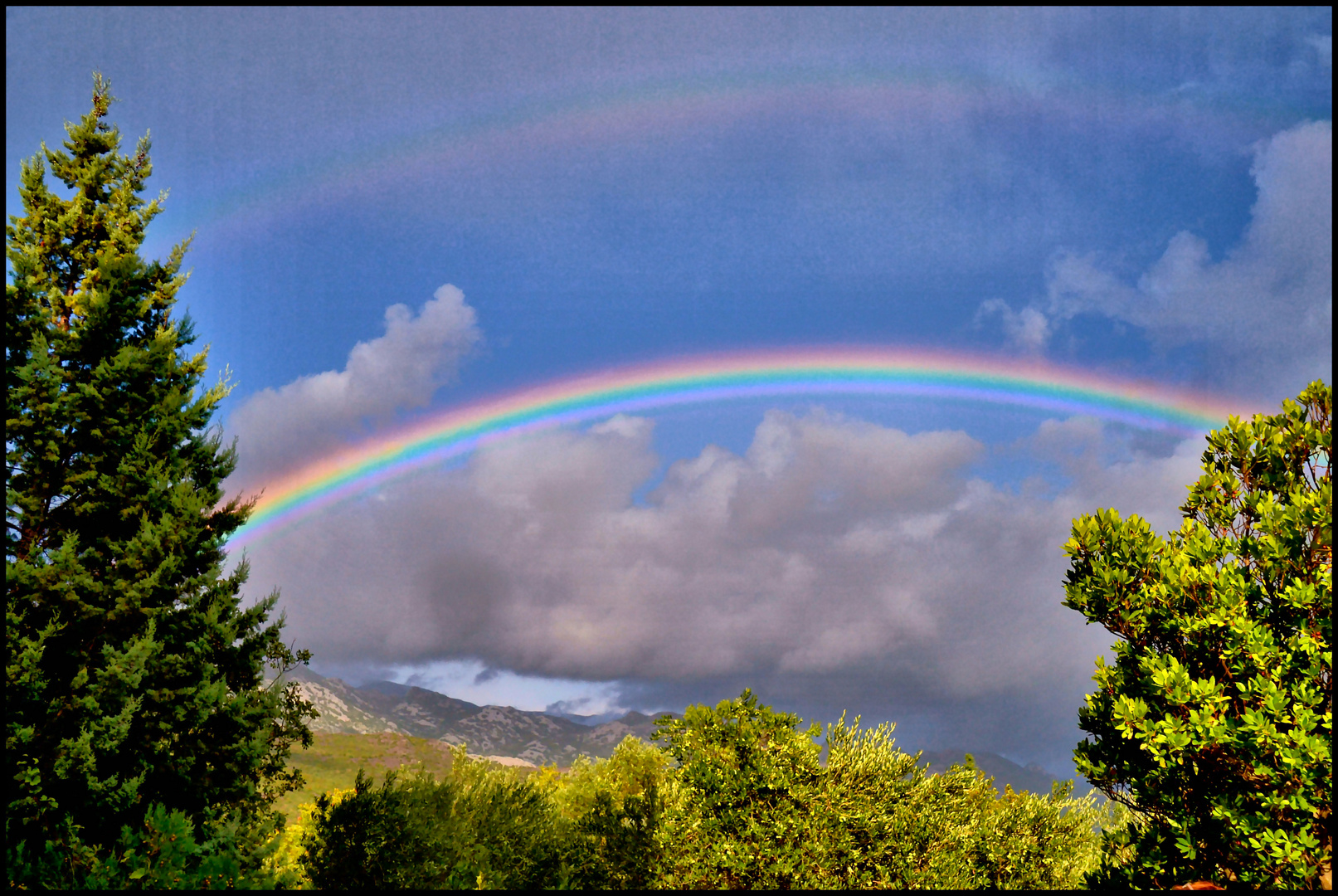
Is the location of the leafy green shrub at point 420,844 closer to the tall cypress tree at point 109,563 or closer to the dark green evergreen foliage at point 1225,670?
the tall cypress tree at point 109,563

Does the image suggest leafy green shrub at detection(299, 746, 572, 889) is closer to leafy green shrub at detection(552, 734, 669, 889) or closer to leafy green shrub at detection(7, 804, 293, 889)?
leafy green shrub at detection(552, 734, 669, 889)

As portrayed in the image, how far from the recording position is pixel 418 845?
14938mm

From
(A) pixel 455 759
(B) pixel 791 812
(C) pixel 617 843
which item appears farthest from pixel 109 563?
(B) pixel 791 812

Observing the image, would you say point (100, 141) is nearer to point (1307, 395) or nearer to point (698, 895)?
point (698, 895)

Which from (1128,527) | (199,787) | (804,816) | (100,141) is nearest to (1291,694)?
(1128,527)

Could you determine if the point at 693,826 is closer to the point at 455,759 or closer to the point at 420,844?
the point at 420,844

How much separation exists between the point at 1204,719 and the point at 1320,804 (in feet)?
6.37

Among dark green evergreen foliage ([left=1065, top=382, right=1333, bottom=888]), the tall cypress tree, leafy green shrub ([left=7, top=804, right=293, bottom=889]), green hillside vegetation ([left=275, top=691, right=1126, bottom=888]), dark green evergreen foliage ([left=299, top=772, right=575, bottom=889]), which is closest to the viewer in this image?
leafy green shrub ([left=7, top=804, right=293, bottom=889])

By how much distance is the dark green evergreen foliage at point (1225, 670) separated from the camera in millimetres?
12750

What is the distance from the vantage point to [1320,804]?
12.5 m

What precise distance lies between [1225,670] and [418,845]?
15.2m

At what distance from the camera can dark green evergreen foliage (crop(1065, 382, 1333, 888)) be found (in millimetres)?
12750

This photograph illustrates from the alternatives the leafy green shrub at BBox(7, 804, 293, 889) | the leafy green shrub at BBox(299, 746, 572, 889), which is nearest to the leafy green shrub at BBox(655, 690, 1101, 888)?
the leafy green shrub at BBox(299, 746, 572, 889)

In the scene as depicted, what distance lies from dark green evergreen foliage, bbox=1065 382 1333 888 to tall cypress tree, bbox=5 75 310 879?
22874 millimetres
